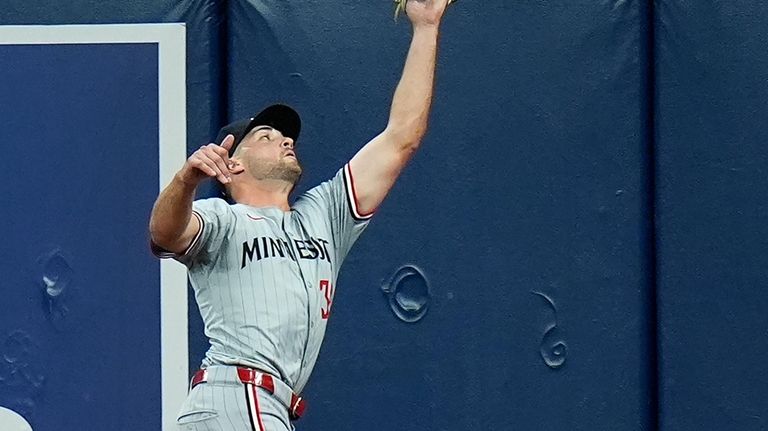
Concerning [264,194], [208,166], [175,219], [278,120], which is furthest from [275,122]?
[208,166]

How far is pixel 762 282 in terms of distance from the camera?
4.18 m

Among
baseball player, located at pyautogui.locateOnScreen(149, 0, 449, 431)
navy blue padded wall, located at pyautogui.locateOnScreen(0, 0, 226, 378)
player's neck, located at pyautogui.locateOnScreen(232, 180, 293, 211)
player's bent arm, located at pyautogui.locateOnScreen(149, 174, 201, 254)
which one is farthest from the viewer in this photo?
navy blue padded wall, located at pyautogui.locateOnScreen(0, 0, 226, 378)

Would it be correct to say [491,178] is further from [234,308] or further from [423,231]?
[234,308]

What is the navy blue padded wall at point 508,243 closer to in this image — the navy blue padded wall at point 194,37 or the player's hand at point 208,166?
the navy blue padded wall at point 194,37

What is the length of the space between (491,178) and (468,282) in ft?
1.02

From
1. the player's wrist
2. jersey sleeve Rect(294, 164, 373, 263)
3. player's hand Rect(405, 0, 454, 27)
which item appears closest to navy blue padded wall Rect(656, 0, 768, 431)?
player's hand Rect(405, 0, 454, 27)

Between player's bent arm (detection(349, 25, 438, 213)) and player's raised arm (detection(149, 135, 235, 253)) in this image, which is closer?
player's raised arm (detection(149, 135, 235, 253))

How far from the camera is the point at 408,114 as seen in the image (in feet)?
11.6

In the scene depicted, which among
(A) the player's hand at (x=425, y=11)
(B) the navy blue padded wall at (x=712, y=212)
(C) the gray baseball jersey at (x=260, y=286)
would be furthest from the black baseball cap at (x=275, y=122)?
(B) the navy blue padded wall at (x=712, y=212)

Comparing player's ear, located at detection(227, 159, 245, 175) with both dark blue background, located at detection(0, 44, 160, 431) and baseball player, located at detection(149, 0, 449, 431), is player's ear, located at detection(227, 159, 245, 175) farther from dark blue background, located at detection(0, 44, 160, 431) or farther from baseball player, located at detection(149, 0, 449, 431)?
dark blue background, located at detection(0, 44, 160, 431)

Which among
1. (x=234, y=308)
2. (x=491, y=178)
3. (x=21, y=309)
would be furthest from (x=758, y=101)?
(x=21, y=309)

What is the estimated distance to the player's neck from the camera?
3510 millimetres

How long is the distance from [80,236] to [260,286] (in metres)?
1.17

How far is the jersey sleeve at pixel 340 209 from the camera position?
354 cm
